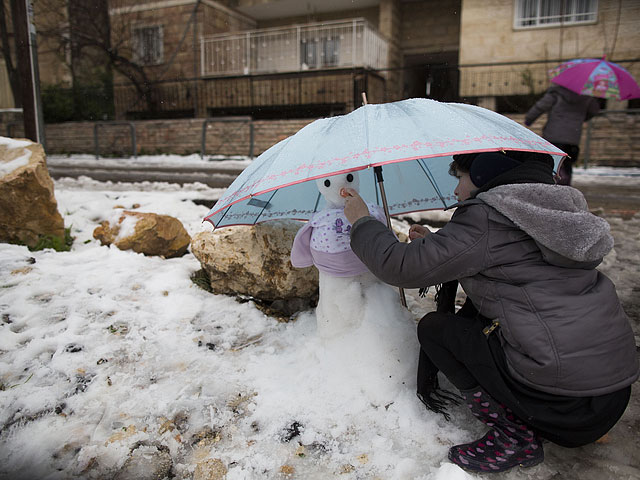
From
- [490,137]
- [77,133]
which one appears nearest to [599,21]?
[490,137]

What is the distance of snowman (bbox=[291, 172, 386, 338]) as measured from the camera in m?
2.04

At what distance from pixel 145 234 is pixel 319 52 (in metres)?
13.4

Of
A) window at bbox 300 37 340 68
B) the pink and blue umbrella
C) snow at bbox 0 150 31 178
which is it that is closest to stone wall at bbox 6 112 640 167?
window at bbox 300 37 340 68

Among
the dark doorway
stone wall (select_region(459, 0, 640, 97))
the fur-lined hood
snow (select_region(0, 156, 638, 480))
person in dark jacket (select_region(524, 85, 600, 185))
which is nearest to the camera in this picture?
the fur-lined hood

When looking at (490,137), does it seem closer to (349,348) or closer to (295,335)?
(349,348)

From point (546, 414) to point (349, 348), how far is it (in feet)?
2.66

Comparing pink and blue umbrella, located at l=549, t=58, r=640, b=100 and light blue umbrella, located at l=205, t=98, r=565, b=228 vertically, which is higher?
pink and blue umbrella, located at l=549, t=58, r=640, b=100

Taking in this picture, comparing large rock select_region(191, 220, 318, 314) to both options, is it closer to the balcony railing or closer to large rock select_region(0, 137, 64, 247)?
large rock select_region(0, 137, 64, 247)

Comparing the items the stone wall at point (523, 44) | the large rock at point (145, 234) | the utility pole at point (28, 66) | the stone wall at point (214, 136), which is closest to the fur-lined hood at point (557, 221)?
the large rock at point (145, 234)

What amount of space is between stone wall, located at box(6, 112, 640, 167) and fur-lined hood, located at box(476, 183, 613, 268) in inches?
412

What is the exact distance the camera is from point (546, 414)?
4.91 ft

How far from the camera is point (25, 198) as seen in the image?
139 inches

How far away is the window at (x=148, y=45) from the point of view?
703 inches

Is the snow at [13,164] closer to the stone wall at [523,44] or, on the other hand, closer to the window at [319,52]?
the stone wall at [523,44]
